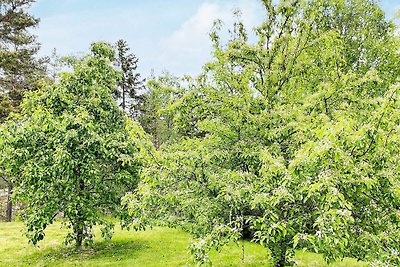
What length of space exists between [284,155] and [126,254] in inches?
309

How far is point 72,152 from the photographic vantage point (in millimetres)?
11164

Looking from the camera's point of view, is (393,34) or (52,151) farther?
(393,34)

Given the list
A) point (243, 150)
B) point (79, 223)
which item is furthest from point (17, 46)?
point (243, 150)

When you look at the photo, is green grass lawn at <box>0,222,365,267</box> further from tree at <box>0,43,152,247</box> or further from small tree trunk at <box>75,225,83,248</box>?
tree at <box>0,43,152,247</box>

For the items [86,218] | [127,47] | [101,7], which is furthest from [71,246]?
[127,47]

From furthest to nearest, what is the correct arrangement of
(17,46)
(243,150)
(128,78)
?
(128,78), (17,46), (243,150)

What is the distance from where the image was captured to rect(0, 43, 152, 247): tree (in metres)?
10.8

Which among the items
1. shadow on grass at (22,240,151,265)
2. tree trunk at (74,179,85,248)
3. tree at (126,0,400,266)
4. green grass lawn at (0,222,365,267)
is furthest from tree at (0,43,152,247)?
tree at (126,0,400,266)

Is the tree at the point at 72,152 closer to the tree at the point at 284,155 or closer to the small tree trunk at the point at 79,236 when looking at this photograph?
the small tree trunk at the point at 79,236

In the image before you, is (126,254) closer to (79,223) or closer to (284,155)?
(79,223)

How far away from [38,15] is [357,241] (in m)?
27.2

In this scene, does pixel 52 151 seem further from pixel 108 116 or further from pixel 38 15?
pixel 38 15

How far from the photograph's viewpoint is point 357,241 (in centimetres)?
605

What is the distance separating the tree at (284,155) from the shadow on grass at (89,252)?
199 inches
